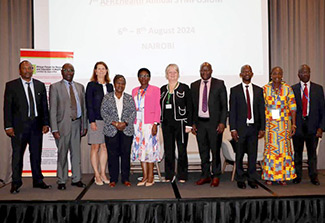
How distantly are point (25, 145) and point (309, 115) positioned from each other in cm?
374

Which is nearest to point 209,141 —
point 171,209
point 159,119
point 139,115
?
point 159,119

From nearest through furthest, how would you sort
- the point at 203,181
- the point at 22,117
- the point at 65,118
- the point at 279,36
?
1. the point at 22,117
2. the point at 65,118
3. the point at 203,181
4. the point at 279,36

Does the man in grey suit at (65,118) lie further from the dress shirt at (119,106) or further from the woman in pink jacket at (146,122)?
the woman in pink jacket at (146,122)

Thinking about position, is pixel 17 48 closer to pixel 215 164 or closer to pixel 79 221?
pixel 79 221

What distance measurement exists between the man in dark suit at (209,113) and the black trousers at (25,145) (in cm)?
210

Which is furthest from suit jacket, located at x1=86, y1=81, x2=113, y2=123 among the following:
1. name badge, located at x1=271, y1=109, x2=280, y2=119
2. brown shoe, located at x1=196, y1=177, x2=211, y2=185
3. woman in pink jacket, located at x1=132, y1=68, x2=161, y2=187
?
name badge, located at x1=271, y1=109, x2=280, y2=119

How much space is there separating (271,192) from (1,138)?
457cm

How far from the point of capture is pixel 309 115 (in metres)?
4.14

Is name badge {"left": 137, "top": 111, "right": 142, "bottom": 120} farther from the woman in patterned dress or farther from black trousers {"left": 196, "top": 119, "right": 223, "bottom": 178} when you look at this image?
the woman in patterned dress

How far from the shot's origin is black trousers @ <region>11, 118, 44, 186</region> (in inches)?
155

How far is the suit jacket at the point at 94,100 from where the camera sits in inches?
164

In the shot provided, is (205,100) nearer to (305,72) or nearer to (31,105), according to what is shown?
(305,72)

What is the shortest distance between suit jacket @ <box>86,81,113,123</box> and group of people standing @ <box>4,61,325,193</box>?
0.01 meters

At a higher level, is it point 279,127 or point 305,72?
point 305,72
